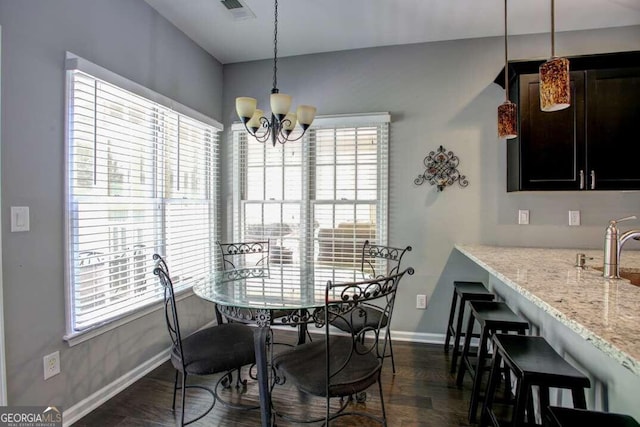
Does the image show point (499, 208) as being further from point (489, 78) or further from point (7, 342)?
point (7, 342)

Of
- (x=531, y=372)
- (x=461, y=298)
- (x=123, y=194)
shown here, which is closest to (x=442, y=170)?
(x=461, y=298)

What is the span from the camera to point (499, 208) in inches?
116

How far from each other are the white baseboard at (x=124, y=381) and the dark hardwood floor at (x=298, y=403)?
0.12ft

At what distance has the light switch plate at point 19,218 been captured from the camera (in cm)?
164

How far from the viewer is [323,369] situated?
5.49 ft

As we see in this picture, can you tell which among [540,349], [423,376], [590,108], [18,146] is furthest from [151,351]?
[590,108]

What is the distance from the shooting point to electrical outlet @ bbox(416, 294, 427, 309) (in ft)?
10.1

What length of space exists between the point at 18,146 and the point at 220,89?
2.16 m

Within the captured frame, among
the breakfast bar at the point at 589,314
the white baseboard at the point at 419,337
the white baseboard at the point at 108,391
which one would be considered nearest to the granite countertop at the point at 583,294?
the breakfast bar at the point at 589,314

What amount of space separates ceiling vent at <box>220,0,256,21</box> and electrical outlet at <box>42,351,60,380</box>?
8.63 ft

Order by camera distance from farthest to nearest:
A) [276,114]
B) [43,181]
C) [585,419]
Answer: [276,114] < [43,181] < [585,419]

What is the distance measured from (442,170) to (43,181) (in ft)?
9.79

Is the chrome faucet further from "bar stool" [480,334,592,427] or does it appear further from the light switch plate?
the light switch plate

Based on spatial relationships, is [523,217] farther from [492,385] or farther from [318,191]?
[318,191]
